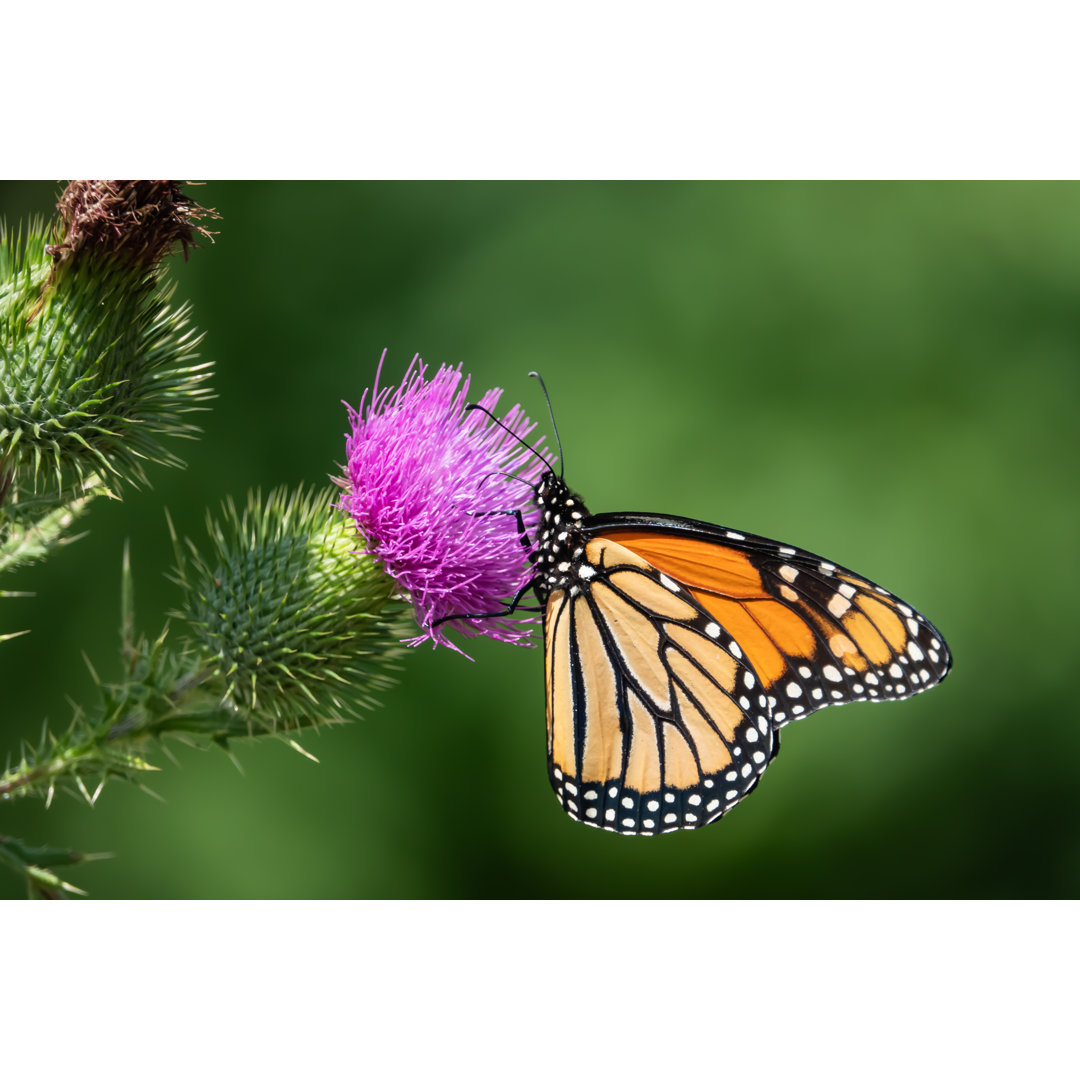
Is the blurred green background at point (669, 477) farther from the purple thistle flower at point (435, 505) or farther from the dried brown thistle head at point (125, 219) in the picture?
the dried brown thistle head at point (125, 219)

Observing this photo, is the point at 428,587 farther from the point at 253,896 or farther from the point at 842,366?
the point at 842,366

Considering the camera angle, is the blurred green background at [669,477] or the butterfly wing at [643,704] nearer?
the butterfly wing at [643,704]

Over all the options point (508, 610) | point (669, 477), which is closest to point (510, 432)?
point (508, 610)

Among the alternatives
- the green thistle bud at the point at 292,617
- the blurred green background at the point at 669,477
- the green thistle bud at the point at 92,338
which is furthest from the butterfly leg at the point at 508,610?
the blurred green background at the point at 669,477

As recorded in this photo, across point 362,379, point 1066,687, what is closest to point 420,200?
point 362,379

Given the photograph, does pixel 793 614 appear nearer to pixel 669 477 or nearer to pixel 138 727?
pixel 138 727

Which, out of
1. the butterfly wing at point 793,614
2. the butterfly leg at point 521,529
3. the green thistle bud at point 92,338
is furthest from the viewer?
the butterfly leg at point 521,529

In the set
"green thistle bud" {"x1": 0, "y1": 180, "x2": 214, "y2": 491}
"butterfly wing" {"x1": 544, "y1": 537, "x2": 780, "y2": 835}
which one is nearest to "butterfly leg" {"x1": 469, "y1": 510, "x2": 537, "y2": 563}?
"butterfly wing" {"x1": 544, "y1": 537, "x2": 780, "y2": 835}
